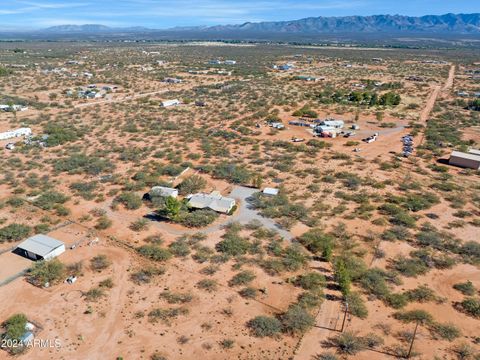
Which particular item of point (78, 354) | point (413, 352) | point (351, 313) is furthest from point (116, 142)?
point (413, 352)

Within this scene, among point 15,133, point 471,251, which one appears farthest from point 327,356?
point 15,133

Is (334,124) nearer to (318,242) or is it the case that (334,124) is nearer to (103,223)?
(318,242)

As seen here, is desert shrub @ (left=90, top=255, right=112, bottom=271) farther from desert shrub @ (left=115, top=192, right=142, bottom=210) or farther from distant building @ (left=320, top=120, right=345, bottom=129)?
distant building @ (left=320, top=120, right=345, bottom=129)

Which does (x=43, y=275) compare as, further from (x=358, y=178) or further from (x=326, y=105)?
(x=326, y=105)

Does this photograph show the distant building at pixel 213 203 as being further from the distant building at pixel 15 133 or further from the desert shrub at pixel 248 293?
the distant building at pixel 15 133

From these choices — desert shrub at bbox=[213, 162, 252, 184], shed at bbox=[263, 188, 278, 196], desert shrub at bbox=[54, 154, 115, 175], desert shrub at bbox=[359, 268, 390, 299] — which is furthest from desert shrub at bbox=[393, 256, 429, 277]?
desert shrub at bbox=[54, 154, 115, 175]

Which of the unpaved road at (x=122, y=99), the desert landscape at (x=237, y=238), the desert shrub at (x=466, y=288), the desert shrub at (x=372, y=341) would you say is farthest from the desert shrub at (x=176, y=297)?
the unpaved road at (x=122, y=99)
